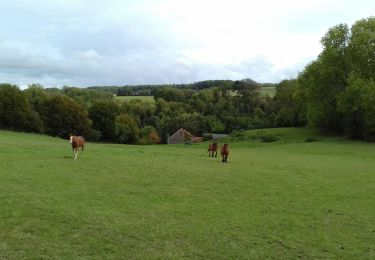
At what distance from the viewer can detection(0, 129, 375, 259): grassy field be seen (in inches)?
429

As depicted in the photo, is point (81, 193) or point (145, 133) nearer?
point (81, 193)

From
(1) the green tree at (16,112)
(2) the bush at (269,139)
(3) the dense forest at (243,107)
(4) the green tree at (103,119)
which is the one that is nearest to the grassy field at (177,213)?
(3) the dense forest at (243,107)

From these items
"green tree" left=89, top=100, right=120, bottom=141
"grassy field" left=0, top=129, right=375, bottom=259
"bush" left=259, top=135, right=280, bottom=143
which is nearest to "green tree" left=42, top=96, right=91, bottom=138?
"green tree" left=89, top=100, right=120, bottom=141

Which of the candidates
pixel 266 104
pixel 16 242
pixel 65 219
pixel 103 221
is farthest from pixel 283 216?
pixel 266 104

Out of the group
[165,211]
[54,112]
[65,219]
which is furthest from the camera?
[54,112]

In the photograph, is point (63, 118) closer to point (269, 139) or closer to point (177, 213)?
point (269, 139)

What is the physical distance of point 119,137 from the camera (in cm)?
9956

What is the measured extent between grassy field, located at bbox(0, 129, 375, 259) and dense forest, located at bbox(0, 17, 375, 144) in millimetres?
36856

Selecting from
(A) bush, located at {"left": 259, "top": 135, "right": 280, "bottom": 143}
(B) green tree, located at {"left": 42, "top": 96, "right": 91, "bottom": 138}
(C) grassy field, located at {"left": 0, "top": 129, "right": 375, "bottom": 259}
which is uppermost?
(B) green tree, located at {"left": 42, "top": 96, "right": 91, "bottom": 138}

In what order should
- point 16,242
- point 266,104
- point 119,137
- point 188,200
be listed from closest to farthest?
1. point 16,242
2. point 188,200
3. point 119,137
4. point 266,104

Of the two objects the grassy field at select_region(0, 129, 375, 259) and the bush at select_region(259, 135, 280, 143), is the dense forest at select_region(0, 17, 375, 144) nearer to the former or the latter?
the bush at select_region(259, 135, 280, 143)

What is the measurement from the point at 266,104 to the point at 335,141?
62.1 m

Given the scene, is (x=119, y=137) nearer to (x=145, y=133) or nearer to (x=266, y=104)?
(x=145, y=133)

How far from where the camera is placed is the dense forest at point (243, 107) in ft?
193
